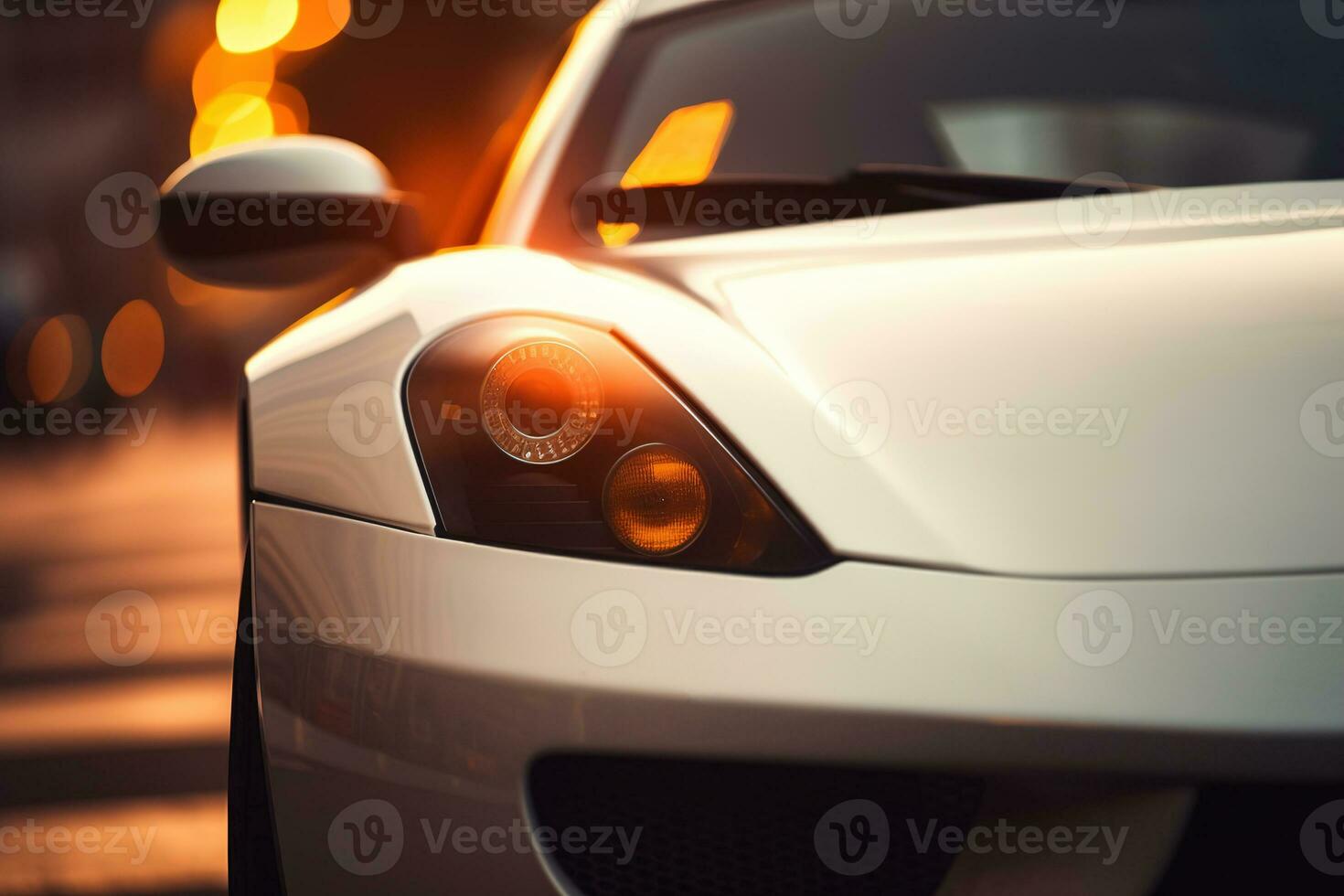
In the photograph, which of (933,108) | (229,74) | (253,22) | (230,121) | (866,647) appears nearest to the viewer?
(866,647)

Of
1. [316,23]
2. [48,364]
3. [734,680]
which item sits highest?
[316,23]

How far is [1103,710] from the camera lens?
1111 mm

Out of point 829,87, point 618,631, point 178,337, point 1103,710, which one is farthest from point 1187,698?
point 178,337

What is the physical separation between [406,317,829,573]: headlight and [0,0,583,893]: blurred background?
2.77 feet

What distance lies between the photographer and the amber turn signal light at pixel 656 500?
128cm

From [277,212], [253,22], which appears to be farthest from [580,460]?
[253,22]

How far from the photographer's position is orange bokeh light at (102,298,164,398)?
74.0ft

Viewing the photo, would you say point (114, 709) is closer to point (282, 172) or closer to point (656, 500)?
point (282, 172)

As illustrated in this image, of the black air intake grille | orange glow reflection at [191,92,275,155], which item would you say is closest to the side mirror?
the black air intake grille

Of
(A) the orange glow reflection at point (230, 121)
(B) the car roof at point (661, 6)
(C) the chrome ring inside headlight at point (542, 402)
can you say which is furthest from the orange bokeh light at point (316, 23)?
(C) the chrome ring inside headlight at point (542, 402)

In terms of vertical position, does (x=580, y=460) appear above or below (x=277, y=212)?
below

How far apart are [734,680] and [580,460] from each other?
11.0 inches

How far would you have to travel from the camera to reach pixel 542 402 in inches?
53.3

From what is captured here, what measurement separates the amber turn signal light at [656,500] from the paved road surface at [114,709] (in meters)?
1.45
